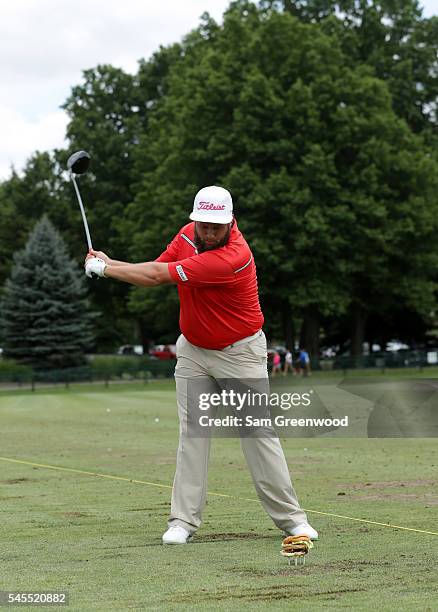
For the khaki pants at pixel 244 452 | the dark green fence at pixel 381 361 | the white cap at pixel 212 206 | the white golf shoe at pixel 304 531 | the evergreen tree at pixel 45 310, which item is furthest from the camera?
the evergreen tree at pixel 45 310

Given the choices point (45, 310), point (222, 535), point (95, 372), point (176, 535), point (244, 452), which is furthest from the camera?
point (45, 310)

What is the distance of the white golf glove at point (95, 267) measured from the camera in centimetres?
779

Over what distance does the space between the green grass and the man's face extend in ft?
6.60

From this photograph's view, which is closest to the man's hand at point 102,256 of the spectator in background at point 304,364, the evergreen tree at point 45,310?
the spectator in background at point 304,364

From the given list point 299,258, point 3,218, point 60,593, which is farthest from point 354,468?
point 3,218

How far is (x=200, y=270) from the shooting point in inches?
301

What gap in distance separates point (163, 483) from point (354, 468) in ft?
8.71

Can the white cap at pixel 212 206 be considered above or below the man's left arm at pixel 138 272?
above

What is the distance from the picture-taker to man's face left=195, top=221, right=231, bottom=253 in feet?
25.4

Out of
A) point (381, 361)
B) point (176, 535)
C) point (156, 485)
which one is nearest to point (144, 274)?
point (176, 535)

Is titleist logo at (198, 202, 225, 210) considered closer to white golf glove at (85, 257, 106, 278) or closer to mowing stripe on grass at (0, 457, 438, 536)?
white golf glove at (85, 257, 106, 278)

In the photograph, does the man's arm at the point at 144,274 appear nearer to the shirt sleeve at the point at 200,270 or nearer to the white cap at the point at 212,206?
the shirt sleeve at the point at 200,270

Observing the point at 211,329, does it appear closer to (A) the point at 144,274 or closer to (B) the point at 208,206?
(A) the point at 144,274

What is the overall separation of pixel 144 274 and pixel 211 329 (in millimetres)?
640
